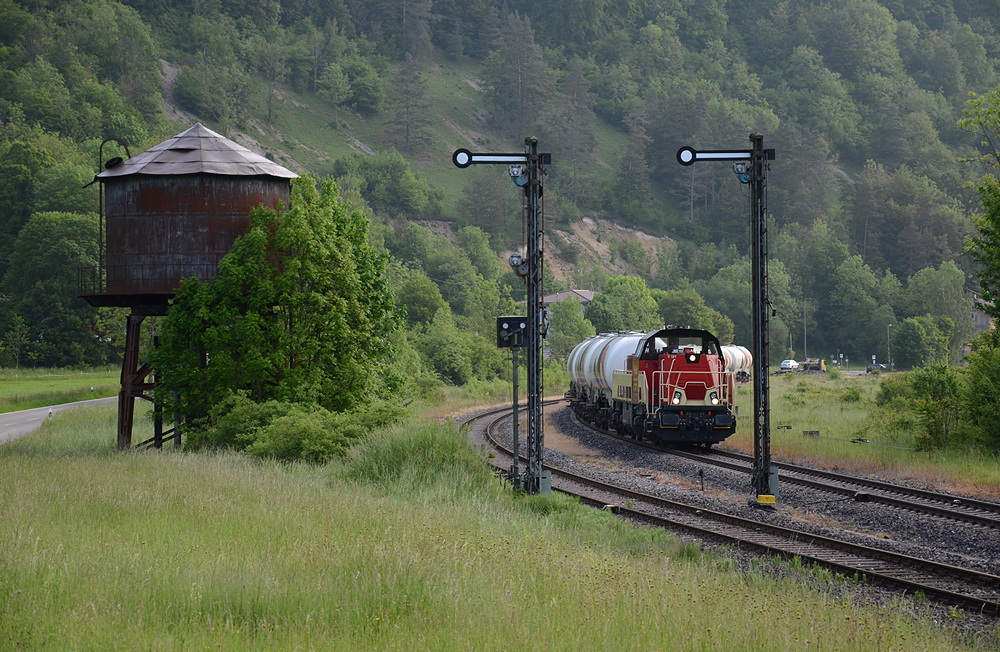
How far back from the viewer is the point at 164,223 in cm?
2569

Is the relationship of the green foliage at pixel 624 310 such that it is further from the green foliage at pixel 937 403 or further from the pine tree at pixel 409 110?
the green foliage at pixel 937 403

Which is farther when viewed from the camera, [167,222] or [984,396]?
[167,222]

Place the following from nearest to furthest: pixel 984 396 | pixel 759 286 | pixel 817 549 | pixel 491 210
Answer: pixel 817 549 < pixel 759 286 < pixel 984 396 < pixel 491 210

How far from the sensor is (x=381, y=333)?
92.2ft

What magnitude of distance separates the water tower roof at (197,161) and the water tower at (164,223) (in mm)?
29

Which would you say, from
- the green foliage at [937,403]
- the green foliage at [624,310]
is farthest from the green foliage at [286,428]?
the green foliage at [624,310]

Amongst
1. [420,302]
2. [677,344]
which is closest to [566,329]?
[420,302]

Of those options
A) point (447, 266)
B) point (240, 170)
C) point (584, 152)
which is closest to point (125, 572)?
point (240, 170)

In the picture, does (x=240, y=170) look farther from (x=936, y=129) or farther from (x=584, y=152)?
(x=936, y=129)

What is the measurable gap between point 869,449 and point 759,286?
11366 mm

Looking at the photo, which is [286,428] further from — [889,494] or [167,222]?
[889,494]

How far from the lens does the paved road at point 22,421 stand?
33969 mm

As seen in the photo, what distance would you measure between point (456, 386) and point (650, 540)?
55.0m

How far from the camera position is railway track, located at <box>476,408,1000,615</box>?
38.3 feet
